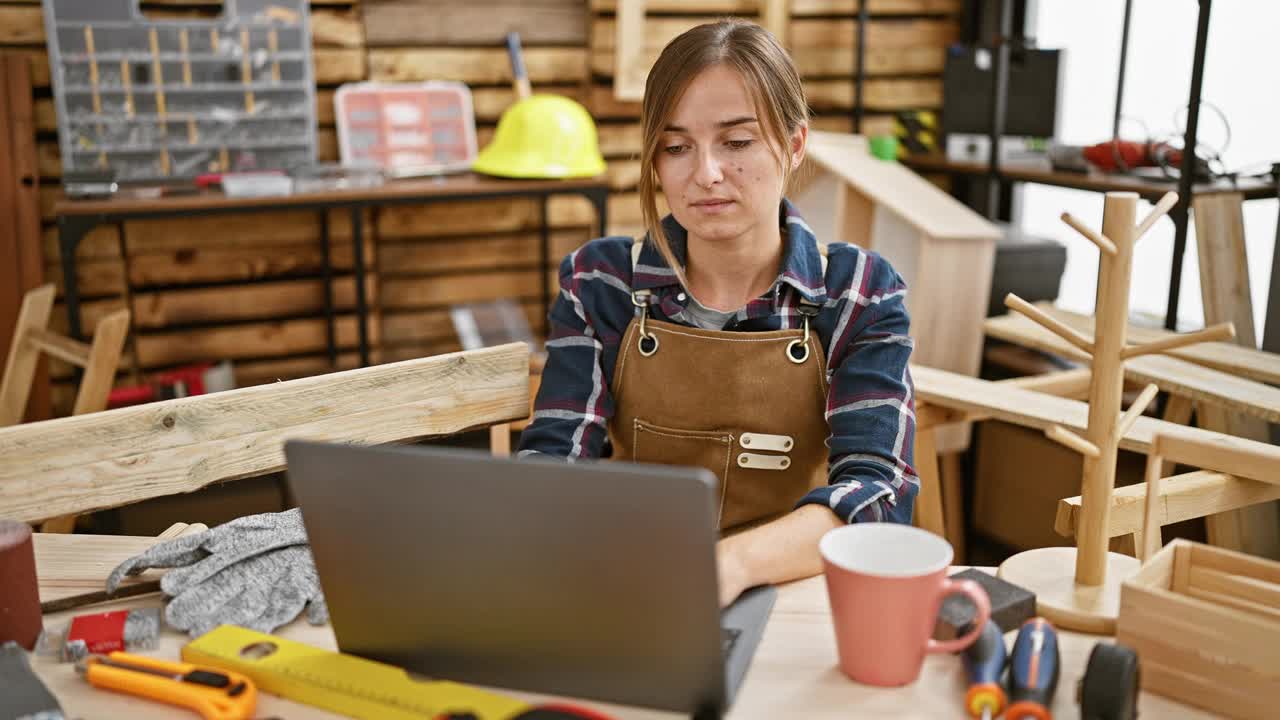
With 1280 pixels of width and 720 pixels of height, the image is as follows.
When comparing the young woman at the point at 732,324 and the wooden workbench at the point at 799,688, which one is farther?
the young woman at the point at 732,324

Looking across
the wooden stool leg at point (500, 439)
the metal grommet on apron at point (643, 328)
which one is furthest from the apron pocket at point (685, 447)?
the wooden stool leg at point (500, 439)

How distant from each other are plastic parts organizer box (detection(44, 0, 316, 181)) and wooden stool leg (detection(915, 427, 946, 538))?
2471mm

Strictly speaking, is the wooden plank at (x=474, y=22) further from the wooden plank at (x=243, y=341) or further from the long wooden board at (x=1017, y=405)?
the long wooden board at (x=1017, y=405)

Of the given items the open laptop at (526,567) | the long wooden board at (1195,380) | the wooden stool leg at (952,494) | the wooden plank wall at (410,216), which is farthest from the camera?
the wooden plank wall at (410,216)

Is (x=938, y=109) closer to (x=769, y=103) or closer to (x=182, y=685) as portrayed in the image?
(x=769, y=103)

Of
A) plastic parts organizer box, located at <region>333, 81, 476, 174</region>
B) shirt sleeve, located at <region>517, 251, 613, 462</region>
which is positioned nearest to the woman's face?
shirt sleeve, located at <region>517, 251, 613, 462</region>

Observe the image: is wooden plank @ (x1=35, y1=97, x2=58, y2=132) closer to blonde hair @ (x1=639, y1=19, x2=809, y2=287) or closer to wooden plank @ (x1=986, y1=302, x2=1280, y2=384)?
blonde hair @ (x1=639, y1=19, x2=809, y2=287)

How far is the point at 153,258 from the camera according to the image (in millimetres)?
→ 3816

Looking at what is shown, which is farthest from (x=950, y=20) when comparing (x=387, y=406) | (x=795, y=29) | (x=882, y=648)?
(x=882, y=648)

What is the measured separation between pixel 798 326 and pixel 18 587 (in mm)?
997

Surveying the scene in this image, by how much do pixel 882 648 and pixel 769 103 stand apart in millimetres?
791

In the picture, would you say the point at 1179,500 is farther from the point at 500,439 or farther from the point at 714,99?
the point at 500,439

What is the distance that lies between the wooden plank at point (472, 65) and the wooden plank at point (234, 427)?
2.71 m

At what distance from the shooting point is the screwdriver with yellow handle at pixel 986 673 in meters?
0.88
